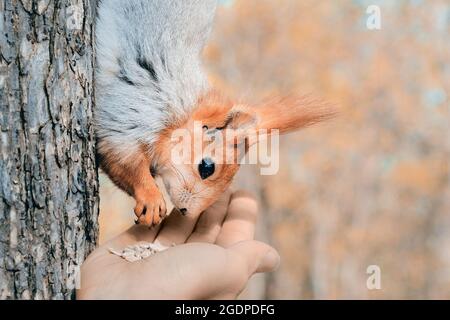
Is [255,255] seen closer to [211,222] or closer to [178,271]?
[178,271]

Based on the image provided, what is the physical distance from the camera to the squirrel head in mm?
2102

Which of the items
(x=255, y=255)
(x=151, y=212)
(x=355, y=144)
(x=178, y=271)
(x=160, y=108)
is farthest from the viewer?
(x=355, y=144)

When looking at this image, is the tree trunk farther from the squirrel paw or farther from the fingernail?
the fingernail

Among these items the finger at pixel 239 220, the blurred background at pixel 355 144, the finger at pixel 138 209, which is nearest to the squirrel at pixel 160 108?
the finger at pixel 138 209

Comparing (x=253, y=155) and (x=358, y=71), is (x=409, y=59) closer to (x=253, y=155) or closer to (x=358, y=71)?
(x=358, y=71)

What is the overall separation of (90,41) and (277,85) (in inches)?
335

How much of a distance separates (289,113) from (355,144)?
33.9 feet

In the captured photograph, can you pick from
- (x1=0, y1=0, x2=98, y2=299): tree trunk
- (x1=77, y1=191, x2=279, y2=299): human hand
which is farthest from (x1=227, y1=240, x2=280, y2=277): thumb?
(x1=0, y1=0, x2=98, y2=299): tree trunk

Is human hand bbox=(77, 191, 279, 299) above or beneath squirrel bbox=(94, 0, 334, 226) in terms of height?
beneath

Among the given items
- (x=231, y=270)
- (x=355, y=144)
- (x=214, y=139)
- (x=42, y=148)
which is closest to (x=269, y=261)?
(x=231, y=270)

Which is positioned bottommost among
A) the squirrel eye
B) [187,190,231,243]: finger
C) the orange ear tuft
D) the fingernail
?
the fingernail

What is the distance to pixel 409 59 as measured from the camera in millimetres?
11828

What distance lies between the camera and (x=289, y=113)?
7.20 feet
